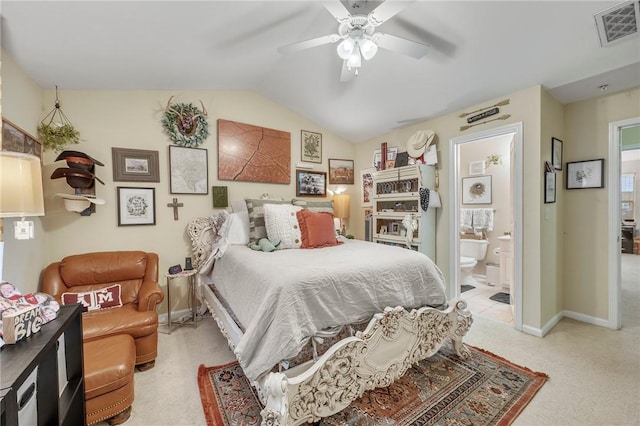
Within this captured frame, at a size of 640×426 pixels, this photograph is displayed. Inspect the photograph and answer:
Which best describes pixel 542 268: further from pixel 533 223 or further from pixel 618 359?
pixel 618 359

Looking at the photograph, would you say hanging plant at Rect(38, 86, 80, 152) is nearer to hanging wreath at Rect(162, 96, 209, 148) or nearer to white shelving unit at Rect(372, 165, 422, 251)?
hanging wreath at Rect(162, 96, 209, 148)

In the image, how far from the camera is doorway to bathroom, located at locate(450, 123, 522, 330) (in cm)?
317

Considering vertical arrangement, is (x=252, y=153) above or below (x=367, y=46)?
below

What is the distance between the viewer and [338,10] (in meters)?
1.53

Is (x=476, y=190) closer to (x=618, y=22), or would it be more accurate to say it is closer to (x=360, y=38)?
(x=618, y=22)

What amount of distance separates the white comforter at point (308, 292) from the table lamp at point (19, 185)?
1.17 meters

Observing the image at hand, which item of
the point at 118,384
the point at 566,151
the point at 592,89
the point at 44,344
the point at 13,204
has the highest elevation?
the point at 592,89

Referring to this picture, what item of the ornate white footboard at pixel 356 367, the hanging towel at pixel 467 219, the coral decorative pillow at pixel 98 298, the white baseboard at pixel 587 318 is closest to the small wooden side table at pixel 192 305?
the coral decorative pillow at pixel 98 298

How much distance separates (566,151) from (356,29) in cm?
289

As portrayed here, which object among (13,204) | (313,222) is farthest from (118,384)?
(313,222)

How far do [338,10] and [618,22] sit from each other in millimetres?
2001

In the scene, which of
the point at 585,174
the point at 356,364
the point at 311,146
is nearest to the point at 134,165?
the point at 311,146

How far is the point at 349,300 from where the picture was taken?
62.2 inches

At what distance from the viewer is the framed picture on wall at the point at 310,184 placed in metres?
3.86
